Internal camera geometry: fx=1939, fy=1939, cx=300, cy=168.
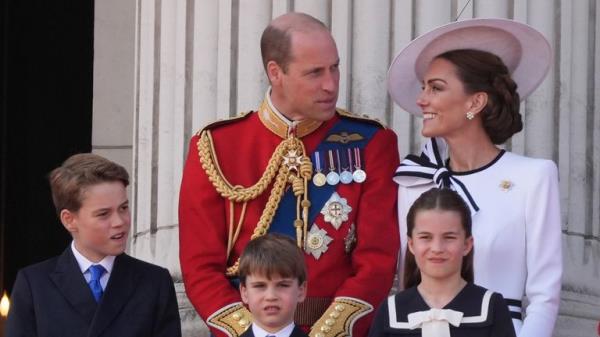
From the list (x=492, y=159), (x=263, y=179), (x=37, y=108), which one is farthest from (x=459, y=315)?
(x=37, y=108)

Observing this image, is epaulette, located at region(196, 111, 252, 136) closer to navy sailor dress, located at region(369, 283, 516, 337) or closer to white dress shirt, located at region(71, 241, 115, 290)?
white dress shirt, located at region(71, 241, 115, 290)

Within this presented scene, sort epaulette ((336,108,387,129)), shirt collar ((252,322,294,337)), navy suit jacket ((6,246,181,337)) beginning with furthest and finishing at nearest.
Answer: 1. epaulette ((336,108,387,129))
2. navy suit jacket ((6,246,181,337))
3. shirt collar ((252,322,294,337))

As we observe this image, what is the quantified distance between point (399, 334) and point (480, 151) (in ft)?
2.99

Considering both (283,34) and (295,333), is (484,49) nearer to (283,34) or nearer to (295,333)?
(283,34)

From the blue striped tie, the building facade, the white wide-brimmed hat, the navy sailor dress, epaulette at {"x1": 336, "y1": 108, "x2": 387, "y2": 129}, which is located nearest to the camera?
the navy sailor dress

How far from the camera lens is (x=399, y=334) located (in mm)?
6098

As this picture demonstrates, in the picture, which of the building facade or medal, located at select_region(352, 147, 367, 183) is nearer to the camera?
medal, located at select_region(352, 147, 367, 183)

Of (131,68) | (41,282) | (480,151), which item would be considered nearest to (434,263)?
(480,151)

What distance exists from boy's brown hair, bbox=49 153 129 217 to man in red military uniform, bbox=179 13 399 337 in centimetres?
35

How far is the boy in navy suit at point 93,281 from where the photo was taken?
650cm

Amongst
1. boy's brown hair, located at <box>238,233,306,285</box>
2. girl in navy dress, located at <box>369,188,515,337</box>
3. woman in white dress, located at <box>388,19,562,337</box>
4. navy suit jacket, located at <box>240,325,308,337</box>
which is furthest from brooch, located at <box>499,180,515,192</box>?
navy suit jacket, located at <box>240,325,308,337</box>

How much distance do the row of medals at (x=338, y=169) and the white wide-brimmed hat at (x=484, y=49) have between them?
1.15ft

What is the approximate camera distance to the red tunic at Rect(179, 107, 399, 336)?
6.66 m

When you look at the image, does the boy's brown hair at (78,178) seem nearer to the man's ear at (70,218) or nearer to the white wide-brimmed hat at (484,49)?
the man's ear at (70,218)
